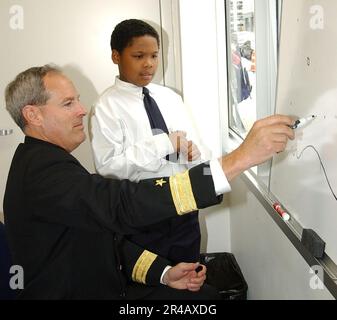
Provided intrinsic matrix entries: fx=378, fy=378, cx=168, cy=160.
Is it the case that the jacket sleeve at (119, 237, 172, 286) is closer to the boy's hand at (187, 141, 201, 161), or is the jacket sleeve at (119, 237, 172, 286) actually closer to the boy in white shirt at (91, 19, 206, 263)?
the boy in white shirt at (91, 19, 206, 263)

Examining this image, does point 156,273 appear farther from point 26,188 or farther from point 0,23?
point 0,23

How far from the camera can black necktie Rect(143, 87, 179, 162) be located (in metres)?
1.63

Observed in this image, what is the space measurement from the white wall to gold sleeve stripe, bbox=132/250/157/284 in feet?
4.64

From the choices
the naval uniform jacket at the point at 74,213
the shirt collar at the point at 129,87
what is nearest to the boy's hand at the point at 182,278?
the naval uniform jacket at the point at 74,213

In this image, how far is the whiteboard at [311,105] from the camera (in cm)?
84

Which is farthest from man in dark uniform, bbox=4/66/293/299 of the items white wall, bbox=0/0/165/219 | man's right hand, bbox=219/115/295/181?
white wall, bbox=0/0/165/219

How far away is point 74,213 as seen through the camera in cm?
92

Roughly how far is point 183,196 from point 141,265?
0.51 meters

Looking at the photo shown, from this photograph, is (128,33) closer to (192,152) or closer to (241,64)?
(192,152)

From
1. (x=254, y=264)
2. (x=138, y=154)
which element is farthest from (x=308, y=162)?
(x=254, y=264)

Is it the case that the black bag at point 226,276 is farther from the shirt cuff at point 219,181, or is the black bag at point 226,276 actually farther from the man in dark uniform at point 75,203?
the shirt cuff at point 219,181

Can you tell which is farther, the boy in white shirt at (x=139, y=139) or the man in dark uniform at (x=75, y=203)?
the boy in white shirt at (x=139, y=139)

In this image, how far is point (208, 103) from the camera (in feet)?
7.27

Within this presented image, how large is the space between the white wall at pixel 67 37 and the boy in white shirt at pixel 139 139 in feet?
2.40
